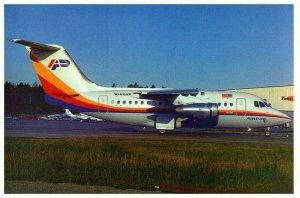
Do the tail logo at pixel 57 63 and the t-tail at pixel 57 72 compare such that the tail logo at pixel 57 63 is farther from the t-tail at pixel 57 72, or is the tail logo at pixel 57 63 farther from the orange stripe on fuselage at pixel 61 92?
the orange stripe on fuselage at pixel 61 92

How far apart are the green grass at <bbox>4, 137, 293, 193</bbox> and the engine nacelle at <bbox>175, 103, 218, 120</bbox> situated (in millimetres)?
9239

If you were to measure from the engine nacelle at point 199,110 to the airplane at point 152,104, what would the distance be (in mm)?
98

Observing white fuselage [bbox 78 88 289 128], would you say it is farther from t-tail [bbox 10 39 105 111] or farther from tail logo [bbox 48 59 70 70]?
tail logo [bbox 48 59 70 70]

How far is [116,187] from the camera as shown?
10.6 metres

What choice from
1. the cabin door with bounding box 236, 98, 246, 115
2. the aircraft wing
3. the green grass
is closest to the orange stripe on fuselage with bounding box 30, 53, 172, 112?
the aircraft wing

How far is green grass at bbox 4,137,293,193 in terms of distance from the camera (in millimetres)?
11283

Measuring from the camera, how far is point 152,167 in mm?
12836

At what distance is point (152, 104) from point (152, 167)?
14.8m

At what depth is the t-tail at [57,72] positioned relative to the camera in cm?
2548

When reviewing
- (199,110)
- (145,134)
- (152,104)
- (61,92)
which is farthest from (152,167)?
(61,92)

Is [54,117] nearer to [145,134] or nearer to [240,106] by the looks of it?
[145,134]

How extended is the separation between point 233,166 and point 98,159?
15.6 feet

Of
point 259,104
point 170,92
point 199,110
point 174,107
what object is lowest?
point 199,110
